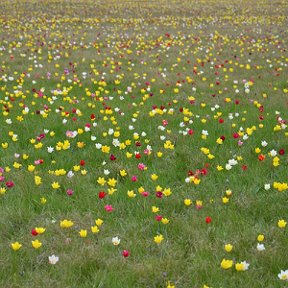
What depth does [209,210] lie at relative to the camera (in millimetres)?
4789

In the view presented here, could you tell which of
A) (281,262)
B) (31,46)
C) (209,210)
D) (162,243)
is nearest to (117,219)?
(162,243)

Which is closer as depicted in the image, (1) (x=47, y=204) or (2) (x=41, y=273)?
(2) (x=41, y=273)

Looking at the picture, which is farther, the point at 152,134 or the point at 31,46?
the point at 31,46

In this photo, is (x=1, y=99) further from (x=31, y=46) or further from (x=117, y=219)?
(x=31, y=46)

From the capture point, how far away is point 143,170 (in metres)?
5.71

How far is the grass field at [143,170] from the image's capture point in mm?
3920

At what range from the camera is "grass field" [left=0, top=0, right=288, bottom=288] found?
3920mm

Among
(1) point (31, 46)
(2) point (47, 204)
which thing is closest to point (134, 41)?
(1) point (31, 46)

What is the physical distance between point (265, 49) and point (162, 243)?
37.8 ft

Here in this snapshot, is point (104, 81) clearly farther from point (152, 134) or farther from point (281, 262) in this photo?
point (281, 262)

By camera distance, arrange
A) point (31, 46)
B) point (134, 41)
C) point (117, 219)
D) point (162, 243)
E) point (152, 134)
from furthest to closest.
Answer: point (134, 41)
point (31, 46)
point (152, 134)
point (117, 219)
point (162, 243)

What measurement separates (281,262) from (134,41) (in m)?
12.6

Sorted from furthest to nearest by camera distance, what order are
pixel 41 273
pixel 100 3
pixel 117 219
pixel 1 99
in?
pixel 100 3 → pixel 1 99 → pixel 117 219 → pixel 41 273

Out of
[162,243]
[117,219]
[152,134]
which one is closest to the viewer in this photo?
[162,243]
